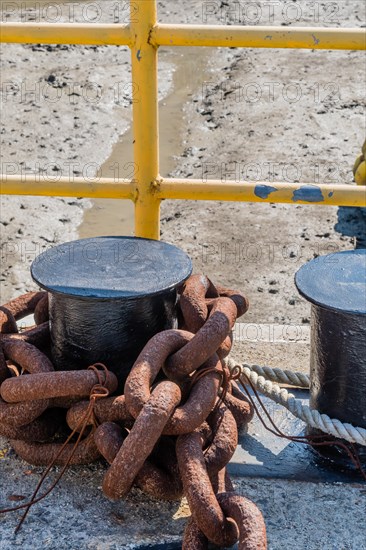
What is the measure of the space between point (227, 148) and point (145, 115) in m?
4.48

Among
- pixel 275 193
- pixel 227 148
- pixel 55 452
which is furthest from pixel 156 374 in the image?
pixel 227 148

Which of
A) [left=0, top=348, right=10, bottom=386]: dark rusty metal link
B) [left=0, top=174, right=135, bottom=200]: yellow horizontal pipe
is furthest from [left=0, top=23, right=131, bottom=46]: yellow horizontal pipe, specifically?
[left=0, top=348, right=10, bottom=386]: dark rusty metal link

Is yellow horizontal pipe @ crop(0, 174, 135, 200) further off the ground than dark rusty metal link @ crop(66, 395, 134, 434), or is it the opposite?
yellow horizontal pipe @ crop(0, 174, 135, 200)

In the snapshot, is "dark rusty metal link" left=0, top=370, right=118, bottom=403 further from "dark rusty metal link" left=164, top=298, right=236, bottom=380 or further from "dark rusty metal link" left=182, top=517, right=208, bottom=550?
"dark rusty metal link" left=182, top=517, right=208, bottom=550

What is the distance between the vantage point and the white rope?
2482 millimetres

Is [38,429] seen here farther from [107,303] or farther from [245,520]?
[245,520]

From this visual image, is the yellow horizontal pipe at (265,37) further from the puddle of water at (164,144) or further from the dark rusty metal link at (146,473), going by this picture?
the puddle of water at (164,144)

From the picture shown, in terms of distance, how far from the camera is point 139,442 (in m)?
2.07

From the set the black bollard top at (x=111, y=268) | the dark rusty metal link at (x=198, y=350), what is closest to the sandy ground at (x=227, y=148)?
the dark rusty metal link at (x=198, y=350)

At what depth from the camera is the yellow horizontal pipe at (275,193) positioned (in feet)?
9.49

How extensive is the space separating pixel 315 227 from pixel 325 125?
1.73 metres

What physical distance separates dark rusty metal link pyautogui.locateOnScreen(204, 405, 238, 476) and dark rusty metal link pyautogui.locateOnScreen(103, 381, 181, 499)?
0.20m

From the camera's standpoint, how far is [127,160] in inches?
286

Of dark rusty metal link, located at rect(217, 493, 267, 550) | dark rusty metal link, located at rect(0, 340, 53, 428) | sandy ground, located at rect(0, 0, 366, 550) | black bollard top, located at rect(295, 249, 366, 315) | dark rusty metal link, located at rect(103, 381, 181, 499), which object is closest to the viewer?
dark rusty metal link, located at rect(217, 493, 267, 550)
